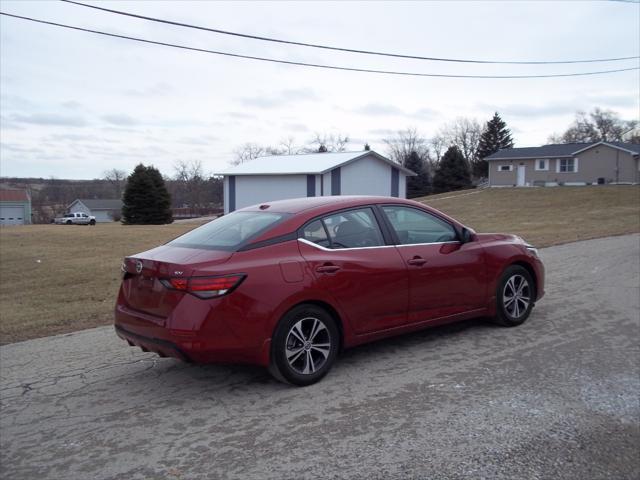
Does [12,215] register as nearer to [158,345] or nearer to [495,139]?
[495,139]

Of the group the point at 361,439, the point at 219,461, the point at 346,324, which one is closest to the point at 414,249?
the point at 346,324

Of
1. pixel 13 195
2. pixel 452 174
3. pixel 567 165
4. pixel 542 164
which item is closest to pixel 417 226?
pixel 567 165

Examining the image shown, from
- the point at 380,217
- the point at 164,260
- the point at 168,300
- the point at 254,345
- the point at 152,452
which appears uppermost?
the point at 380,217

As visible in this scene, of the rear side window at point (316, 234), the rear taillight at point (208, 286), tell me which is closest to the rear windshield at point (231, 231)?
the rear side window at point (316, 234)

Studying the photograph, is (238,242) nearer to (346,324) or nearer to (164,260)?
(164,260)

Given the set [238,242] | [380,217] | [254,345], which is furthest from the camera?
[380,217]

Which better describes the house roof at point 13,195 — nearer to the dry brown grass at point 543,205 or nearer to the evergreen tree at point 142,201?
the evergreen tree at point 142,201

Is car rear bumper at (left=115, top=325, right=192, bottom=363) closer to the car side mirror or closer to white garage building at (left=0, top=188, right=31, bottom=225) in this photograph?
the car side mirror

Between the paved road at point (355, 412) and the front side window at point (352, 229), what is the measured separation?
1.12 metres

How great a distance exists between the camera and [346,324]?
16.4ft

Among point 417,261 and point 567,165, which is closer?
point 417,261

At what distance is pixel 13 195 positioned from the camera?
85.5 m

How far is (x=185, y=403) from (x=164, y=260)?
1138 mm

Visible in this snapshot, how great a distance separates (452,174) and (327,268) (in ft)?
210
